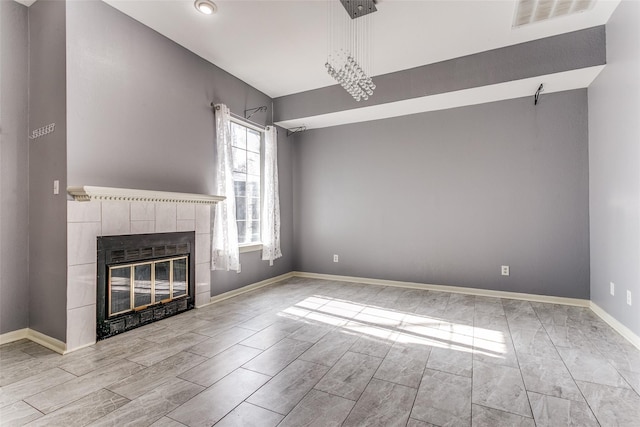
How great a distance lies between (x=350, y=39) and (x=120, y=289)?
3460 millimetres

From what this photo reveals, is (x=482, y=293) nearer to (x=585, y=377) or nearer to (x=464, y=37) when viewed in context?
(x=585, y=377)

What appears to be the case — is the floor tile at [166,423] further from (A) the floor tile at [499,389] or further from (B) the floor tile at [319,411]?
(A) the floor tile at [499,389]

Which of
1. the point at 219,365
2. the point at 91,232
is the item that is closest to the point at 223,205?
the point at 91,232

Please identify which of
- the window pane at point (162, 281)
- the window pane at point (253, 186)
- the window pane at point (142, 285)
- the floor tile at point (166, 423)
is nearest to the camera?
the floor tile at point (166, 423)

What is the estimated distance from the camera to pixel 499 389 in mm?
1923

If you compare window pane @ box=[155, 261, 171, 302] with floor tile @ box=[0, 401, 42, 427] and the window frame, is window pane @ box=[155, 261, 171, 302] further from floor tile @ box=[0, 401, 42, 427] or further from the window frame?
floor tile @ box=[0, 401, 42, 427]

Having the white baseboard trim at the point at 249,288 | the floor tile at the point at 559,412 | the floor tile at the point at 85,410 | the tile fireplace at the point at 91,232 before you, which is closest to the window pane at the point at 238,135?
the tile fireplace at the point at 91,232

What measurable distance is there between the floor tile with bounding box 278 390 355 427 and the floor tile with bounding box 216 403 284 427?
0.24 ft

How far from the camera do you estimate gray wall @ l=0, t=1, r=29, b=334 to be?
271cm

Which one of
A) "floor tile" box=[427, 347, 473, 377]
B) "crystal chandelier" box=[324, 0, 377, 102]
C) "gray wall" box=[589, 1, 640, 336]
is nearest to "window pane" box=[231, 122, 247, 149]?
"crystal chandelier" box=[324, 0, 377, 102]

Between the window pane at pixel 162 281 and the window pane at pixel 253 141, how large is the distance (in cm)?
218

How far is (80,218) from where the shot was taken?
2.54 m

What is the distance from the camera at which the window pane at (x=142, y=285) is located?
2.93 metres

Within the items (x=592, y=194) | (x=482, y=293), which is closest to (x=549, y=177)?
(x=592, y=194)
